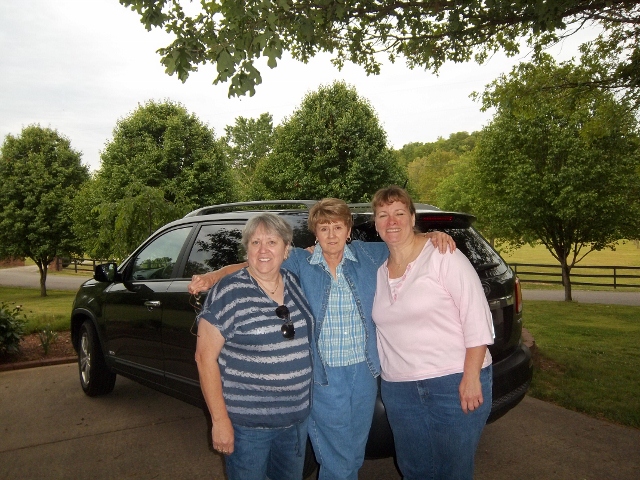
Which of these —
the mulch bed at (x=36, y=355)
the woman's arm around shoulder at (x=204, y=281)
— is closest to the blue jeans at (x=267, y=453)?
the woman's arm around shoulder at (x=204, y=281)

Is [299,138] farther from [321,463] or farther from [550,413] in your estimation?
[321,463]

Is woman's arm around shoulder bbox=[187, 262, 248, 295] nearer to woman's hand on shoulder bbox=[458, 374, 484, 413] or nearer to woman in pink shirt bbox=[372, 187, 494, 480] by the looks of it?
woman in pink shirt bbox=[372, 187, 494, 480]

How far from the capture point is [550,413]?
478cm

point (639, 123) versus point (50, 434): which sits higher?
point (639, 123)

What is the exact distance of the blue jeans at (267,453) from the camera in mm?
2242

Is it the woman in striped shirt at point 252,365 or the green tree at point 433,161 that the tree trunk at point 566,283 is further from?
the green tree at point 433,161

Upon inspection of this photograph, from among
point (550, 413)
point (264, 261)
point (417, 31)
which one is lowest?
point (550, 413)

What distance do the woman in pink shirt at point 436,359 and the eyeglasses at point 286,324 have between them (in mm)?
495

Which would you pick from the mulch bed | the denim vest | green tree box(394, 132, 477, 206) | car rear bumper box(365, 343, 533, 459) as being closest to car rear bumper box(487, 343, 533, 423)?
car rear bumper box(365, 343, 533, 459)

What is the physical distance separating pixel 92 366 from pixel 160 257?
1707 mm

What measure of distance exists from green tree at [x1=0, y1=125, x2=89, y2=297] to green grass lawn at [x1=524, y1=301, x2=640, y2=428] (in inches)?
853

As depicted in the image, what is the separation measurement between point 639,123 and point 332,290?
10946 mm

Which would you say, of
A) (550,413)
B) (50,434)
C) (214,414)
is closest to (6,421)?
(50,434)

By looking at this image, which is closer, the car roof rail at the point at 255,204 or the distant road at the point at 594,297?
the car roof rail at the point at 255,204
